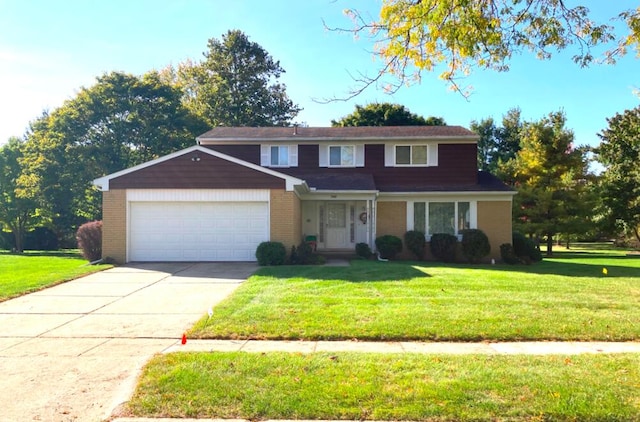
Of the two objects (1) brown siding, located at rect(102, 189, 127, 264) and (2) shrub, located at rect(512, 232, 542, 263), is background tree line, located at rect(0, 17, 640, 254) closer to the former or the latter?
(2) shrub, located at rect(512, 232, 542, 263)

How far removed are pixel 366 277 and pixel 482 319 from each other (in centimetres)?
469

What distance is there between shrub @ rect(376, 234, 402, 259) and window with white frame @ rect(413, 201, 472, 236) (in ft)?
5.21

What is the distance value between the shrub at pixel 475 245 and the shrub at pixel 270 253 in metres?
7.46

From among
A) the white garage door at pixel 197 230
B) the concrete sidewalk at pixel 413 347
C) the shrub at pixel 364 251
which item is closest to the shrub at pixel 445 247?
the shrub at pixel 364 251

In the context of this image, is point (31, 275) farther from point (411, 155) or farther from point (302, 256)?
point (411, 155)

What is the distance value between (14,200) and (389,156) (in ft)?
72.8

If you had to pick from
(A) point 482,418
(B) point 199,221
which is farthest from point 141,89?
(A) point 482,418

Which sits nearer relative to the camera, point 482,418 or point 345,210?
point 482,418

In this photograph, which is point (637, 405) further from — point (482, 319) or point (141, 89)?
point (141, 89)

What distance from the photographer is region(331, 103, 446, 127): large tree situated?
37.3 m

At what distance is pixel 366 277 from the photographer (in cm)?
1170

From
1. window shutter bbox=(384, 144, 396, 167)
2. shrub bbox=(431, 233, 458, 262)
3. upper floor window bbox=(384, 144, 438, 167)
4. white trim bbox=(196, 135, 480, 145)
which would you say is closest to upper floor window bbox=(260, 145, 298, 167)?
white trim bbox=(196, 135, 480, 145)

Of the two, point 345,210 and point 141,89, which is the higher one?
point 141,89

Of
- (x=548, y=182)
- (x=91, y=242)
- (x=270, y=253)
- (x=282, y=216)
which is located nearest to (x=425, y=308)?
(x=270, y=253)
